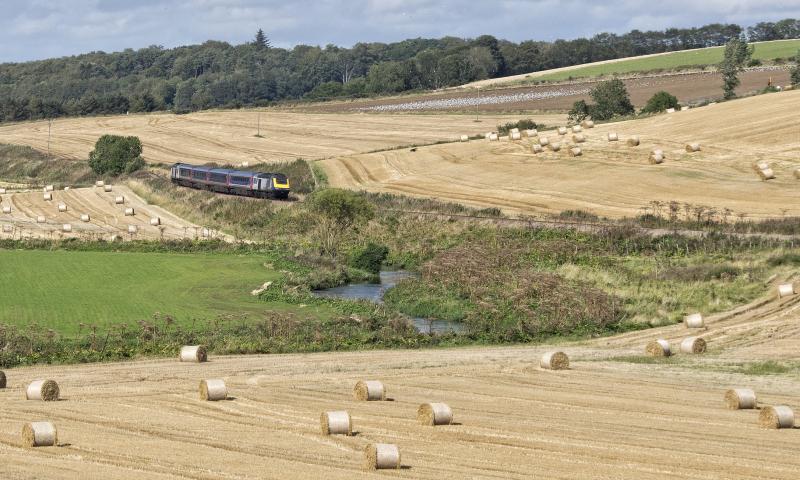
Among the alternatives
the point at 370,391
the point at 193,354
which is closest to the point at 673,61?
the point at 193,354

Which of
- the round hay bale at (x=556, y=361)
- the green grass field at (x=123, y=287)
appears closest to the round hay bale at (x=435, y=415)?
the round hay bale at (x=556, y=361)

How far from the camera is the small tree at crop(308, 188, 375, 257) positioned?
70188 millimetres

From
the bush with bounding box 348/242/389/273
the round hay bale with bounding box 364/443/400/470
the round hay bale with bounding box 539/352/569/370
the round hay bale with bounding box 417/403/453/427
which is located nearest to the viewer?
the round hay bale with bounding box 364/443/400/470

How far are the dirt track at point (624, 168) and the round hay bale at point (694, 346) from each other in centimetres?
2514

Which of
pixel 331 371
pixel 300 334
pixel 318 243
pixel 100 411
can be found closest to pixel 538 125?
pixel 318 243

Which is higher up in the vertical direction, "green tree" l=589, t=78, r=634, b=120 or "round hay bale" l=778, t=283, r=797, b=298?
"green tree" l=589, t=78, r=634, b=120

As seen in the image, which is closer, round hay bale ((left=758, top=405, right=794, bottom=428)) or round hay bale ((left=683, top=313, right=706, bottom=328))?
round hay bale ((left=758, top=405, right=794, bottom=428))

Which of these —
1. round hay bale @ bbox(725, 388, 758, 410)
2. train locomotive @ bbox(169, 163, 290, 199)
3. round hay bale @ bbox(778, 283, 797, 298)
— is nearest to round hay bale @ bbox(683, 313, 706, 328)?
round hay bale @ bbox(778, 283, 797, 298)

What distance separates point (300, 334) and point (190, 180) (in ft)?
164

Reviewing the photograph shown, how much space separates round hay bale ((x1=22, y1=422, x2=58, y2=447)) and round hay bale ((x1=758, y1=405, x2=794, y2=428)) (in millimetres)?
15147

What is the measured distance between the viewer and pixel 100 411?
30328mm

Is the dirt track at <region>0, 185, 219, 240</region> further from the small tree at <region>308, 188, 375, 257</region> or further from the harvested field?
the harvested field

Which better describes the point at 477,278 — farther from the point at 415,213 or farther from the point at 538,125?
the point at 538,125

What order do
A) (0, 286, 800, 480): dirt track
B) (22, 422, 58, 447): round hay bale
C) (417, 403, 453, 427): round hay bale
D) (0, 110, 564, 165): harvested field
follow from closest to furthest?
(0, 286, 800, 480): dirt track < (22, 422, 58, 447): round hay bale < (417, 403, 453, 427): round hay bale < (0, 110, 564, 165): harvested field
